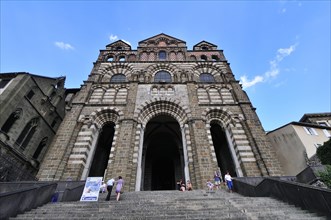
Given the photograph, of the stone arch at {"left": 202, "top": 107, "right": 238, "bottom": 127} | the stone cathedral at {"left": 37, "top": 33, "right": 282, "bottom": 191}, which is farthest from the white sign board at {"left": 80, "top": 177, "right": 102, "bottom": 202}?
the stone arch at {"left": 202, "top": 107, "right": 238, "bottom": 127}

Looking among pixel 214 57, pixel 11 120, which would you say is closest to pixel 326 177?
pixel 214 57

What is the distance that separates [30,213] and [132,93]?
37.9ft

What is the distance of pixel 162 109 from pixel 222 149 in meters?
7.94

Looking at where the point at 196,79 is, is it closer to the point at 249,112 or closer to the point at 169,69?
the point at 169,69

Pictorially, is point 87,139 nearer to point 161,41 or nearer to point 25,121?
point 25,121

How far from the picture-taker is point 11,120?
1380cm

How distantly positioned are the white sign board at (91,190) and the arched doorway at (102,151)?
8.50 m

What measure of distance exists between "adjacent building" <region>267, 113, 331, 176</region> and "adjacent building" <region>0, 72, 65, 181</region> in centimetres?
1931

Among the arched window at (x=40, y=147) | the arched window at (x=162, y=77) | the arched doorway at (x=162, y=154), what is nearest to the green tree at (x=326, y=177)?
the arched doorway at (x=162, y=154)

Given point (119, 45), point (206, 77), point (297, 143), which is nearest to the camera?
point (297, 143)

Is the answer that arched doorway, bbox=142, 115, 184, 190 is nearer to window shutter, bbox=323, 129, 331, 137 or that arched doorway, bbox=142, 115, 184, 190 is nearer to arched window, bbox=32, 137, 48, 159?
arched window, bbox=32, 137, 48, 159

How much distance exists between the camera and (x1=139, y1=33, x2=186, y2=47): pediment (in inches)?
934

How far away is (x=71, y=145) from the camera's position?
12.0 meters

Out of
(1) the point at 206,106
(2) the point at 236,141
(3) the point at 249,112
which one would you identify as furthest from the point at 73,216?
(3) the point at 249,112
